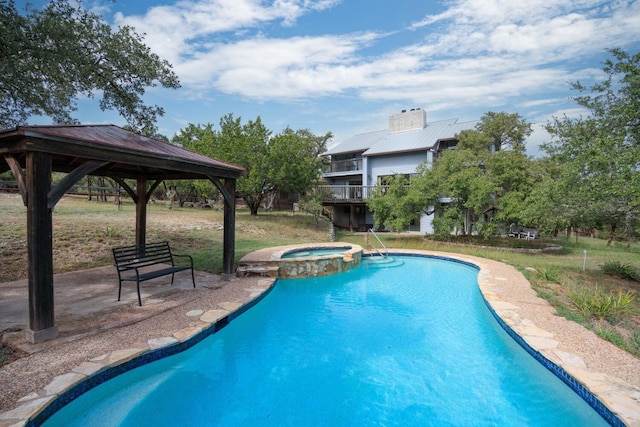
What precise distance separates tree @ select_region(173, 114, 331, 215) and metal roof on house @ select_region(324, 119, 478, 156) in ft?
18.8

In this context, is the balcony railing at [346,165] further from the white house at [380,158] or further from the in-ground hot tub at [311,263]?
the in-ground hot tub at [311,263]

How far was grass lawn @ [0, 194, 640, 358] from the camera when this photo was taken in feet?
18.2

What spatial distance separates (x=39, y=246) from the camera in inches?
156

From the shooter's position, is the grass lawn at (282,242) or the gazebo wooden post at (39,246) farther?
the grass lawn at (282,242)

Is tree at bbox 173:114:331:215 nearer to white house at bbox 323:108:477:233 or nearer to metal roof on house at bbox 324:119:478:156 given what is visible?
white house at bbox 323:108:477:233

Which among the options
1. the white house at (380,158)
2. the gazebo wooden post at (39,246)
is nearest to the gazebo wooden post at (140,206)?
the gazebo wooden post at (39,246)

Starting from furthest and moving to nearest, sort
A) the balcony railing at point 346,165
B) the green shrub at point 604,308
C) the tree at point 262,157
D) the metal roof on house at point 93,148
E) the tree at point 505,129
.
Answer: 1. the balcony railing at point 346,165
2. the tree at point 505,129
3. the tree at point 262,157
4. the green shrub at point 604,308
5. the metal roof on house at point 93,148

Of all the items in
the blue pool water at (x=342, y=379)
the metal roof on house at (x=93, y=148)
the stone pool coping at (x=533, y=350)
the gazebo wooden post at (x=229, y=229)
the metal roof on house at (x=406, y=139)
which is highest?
the metal roof on house at (x=406, y=139)

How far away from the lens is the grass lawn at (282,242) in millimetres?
5559

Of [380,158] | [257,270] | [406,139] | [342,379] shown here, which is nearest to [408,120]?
[406,139]

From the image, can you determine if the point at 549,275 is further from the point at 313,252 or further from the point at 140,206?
the point at 140,206

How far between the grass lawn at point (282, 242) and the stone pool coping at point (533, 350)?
40cm

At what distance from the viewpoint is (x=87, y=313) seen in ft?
16.6

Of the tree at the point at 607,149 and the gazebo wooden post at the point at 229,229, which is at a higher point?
the tree at the point at 607,149
